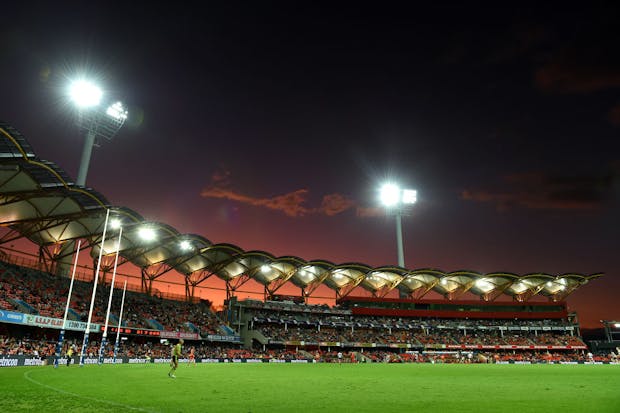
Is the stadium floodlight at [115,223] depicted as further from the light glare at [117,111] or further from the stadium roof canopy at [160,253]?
the light glare at [117,111]

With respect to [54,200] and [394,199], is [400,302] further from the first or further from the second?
[54,200]

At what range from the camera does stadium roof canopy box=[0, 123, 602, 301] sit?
38.2 metres

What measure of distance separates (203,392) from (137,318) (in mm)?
49352

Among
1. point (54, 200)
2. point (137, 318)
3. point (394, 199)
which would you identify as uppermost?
point (394, 199)

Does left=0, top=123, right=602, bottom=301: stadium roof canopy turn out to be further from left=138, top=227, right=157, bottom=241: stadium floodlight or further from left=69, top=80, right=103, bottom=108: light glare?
left=69, top=80, right=103, bottom=108: light glare

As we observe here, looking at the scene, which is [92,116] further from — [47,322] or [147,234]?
[47,322]

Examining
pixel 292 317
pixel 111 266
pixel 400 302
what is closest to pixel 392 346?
pixel 400 302

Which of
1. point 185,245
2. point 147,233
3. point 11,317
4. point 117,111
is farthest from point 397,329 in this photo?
point 11,317

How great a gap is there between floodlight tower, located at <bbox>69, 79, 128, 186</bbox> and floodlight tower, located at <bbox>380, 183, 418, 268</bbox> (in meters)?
62.6

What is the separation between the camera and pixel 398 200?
323 ft

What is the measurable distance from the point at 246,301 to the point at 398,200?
4604 centimetres

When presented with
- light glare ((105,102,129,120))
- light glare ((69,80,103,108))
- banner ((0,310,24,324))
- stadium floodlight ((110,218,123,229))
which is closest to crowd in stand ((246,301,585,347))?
stadium floodlight ((110,218,123,229))

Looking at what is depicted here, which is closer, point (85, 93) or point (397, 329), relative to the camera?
point (85, 93)

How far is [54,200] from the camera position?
A: 1732 inches
